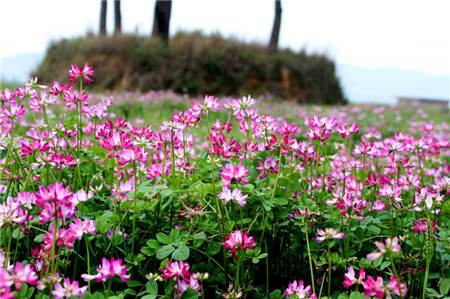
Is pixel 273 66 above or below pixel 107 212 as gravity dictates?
above

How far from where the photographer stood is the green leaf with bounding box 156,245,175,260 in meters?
1.45

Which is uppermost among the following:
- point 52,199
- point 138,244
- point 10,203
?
point 52,199

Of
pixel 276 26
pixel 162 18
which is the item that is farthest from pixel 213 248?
pixel 276 26

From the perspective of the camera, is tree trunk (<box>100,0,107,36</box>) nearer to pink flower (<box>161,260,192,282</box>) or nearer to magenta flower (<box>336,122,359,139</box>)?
magenta flower (<box>336,122,359,139</box>)

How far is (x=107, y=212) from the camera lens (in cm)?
171

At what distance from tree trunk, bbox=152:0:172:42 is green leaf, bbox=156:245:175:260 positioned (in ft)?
44.4

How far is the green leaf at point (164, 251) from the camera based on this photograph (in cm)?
145

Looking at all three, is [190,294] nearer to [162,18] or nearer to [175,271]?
[175,271]

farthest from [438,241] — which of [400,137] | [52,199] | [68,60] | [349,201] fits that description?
[68,60]

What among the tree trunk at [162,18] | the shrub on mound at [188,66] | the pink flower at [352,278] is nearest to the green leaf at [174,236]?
the pink flower at [352,278]

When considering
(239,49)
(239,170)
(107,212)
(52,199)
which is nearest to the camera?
(52,199)

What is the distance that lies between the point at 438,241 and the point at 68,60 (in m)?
14.8

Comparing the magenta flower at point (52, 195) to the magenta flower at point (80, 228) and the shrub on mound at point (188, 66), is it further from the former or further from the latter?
the shrub on mound at point (188, 66)

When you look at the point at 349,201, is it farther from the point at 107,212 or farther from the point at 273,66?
the point at 273,66
